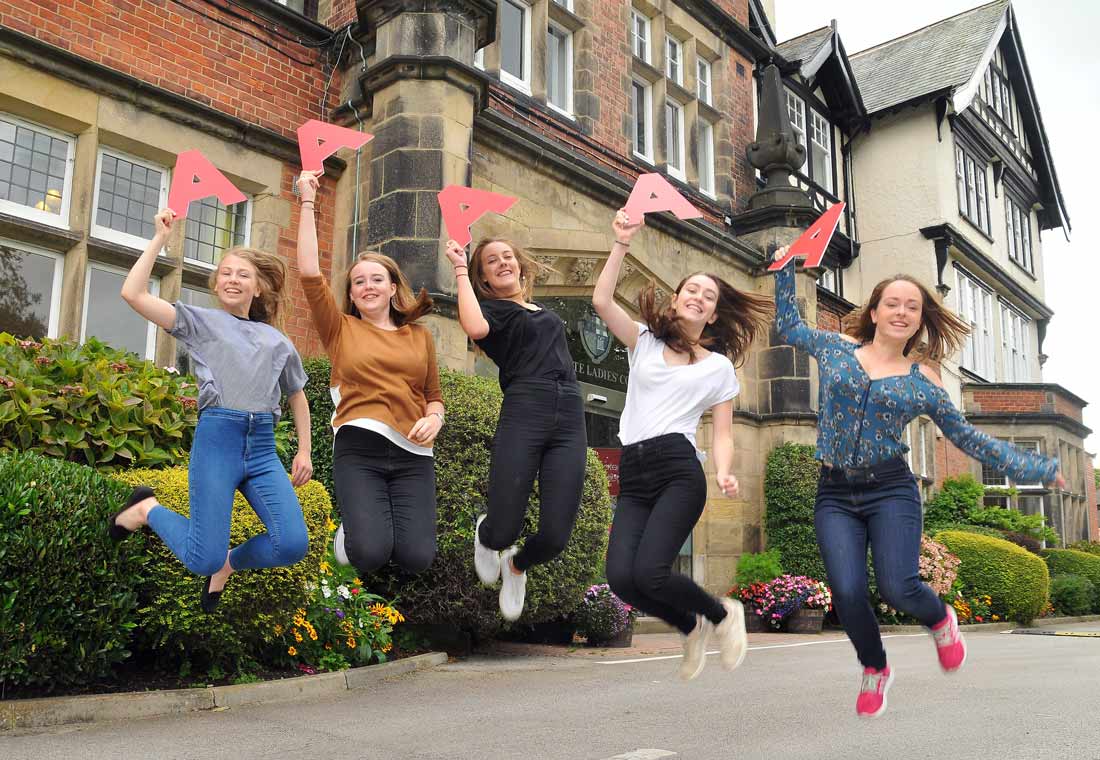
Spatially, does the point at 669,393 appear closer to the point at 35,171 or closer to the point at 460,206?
the point at 460,206

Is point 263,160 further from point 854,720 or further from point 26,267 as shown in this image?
point 854,720

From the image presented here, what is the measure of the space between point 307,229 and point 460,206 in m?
0.73

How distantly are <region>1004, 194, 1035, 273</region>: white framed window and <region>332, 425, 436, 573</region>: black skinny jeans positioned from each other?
24978 millimetres

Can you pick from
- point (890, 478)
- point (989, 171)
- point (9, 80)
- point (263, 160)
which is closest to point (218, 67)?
point (263, 160)

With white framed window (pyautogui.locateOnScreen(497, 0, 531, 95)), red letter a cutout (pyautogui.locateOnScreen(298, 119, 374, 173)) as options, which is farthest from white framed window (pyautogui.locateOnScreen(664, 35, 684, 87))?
red letter a cutout (pyautogui.locateOnScreen(298, 119, 374, 173))

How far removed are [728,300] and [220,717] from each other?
3.74 m

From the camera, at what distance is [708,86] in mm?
16312

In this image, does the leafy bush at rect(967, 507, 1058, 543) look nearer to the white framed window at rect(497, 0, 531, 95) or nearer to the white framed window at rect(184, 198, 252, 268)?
the white framed window at rect(497, 0, 531, 95)

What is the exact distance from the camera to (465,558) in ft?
27.2

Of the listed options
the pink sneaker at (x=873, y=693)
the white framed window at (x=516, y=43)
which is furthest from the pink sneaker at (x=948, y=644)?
the white framed window at (x=516, y=43)

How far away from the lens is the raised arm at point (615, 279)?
4617mm

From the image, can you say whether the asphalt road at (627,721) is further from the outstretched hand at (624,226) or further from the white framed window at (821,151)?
the white framed window at (821,151)

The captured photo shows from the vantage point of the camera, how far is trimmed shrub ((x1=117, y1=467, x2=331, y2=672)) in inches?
237

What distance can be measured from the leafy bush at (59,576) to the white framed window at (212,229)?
4.01 m
